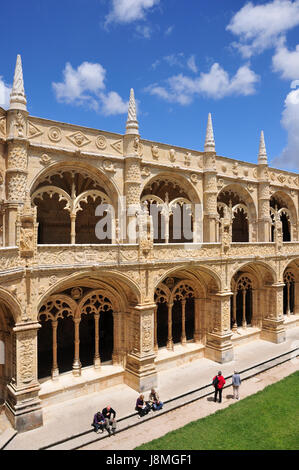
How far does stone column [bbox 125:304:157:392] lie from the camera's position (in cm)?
1378

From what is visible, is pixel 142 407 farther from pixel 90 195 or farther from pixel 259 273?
pixel 259 273

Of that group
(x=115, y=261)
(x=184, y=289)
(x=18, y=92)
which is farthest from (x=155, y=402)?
(x=18, y=92)

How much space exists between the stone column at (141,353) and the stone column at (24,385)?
422 centimetres

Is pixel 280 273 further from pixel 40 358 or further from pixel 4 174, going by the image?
pixel 4 174

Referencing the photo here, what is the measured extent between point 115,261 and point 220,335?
25.5 feet

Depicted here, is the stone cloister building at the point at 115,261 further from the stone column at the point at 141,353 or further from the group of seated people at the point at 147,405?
the group of seated people at the point at 147,405

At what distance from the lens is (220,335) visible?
17.1 m

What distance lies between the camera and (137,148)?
16797mm

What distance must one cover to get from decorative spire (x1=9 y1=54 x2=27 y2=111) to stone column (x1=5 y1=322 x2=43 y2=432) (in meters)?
9.08

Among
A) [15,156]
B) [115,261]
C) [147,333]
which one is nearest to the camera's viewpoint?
[115,261]

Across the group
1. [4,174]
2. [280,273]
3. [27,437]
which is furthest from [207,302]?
[4,174]

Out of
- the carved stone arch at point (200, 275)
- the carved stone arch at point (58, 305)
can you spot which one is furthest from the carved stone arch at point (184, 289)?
the carved stone arch at point (58, 305)

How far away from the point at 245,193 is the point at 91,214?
35.6ft

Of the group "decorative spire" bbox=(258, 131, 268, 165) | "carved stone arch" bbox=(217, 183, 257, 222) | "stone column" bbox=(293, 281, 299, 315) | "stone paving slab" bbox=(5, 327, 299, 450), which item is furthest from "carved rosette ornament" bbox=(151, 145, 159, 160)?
"stone column" bbox=(293, 281, 299, 315)
